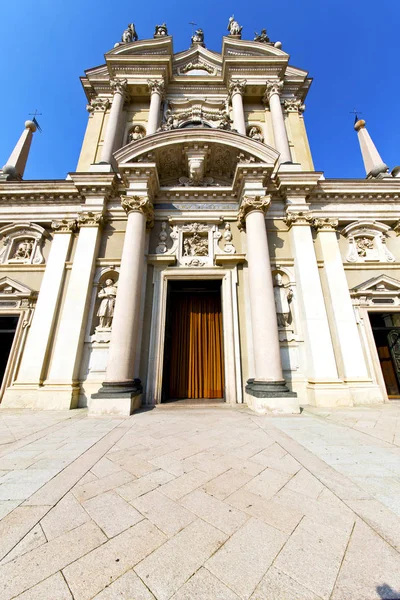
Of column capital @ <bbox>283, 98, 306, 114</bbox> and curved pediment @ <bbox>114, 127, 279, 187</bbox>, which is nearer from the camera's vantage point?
curved pediment @ <bbox>114, 127, 279, 187</bbox>

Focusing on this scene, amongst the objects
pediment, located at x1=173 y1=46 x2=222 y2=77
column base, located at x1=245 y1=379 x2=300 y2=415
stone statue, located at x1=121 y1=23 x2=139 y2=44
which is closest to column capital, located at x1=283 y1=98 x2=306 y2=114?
pediment, located at x1=173 y1=46 x2=222 y2=77

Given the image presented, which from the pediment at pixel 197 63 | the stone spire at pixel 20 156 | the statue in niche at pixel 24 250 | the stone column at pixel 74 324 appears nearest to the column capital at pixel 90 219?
the stone column at pixel 74 324

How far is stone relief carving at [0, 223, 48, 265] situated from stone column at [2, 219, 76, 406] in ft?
2.38

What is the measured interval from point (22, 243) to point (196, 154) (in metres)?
7.39

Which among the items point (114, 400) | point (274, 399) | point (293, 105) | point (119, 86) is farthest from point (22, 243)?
point (293, 105)

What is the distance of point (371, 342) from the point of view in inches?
298

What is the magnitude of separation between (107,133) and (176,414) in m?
11.6

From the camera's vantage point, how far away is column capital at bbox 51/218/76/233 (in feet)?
27.8

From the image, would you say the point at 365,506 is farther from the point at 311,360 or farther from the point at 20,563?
the point at 311,360

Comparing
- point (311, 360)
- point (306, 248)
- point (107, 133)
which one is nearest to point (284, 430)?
point (311, 360)

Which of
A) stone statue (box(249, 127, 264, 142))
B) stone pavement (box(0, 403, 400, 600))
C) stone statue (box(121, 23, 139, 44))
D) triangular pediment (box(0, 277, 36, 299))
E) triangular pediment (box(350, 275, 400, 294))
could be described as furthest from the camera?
stone statue (box(121, 23, 139, 44))

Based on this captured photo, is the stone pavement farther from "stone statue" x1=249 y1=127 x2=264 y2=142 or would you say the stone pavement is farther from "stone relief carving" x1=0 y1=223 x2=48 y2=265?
"stone statue" x1=249 y1=127 x2=264 y2=142

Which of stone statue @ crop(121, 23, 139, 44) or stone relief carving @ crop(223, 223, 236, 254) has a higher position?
stone statue @ crop(121, 23, 139, 44)

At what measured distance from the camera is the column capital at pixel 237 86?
451 inches
